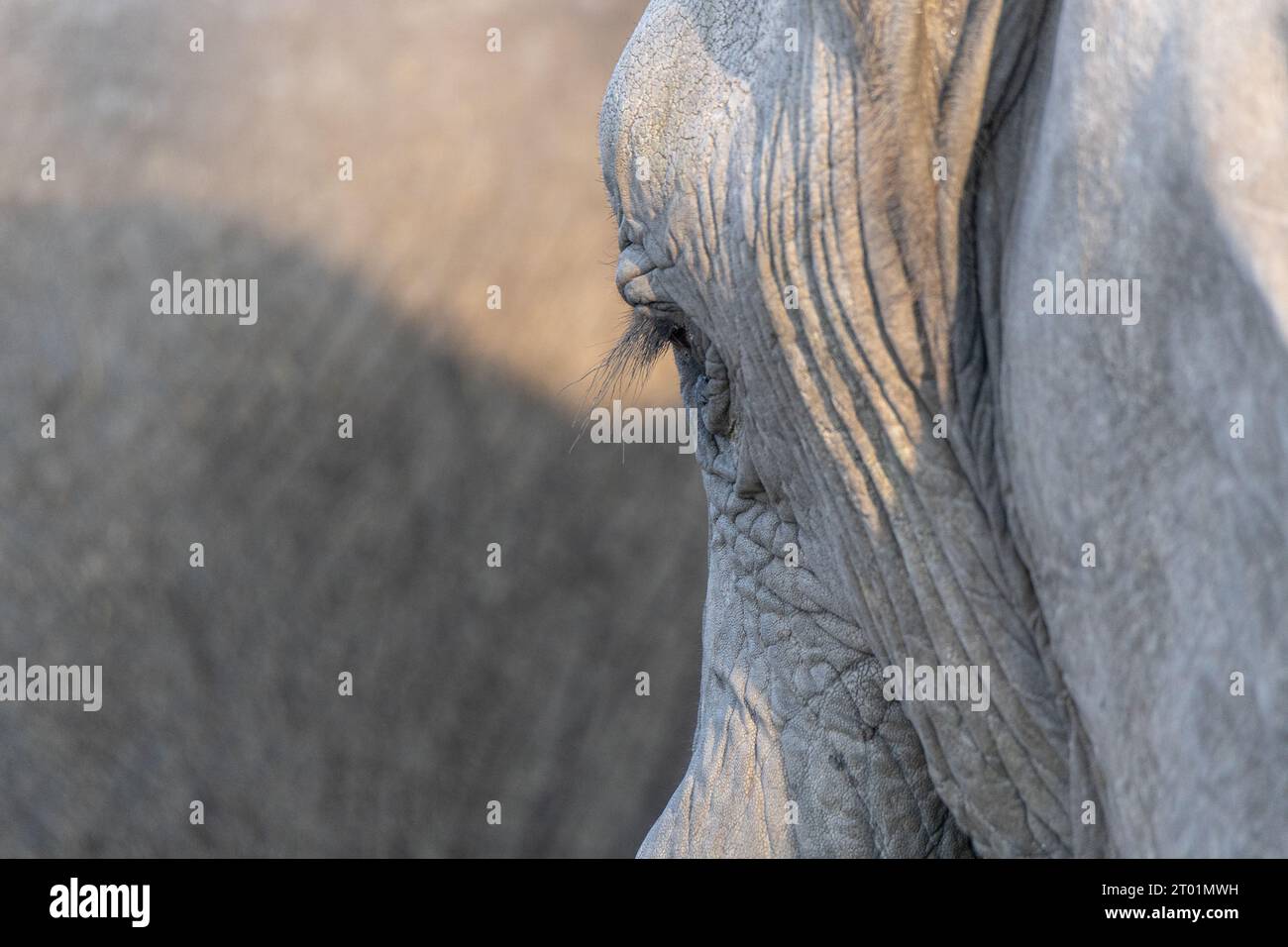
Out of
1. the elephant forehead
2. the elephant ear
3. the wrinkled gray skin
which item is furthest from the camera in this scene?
the elephant forehead

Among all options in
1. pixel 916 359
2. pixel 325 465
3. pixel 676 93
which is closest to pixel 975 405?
pixel 916 359

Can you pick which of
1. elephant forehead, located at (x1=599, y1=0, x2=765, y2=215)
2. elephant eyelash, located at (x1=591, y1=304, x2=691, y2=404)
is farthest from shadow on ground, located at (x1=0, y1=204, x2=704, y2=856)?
elephant forehead, located at (x1=599, y1=0, x2=765, y2=215)

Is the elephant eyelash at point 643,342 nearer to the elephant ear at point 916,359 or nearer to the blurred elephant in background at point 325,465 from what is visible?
the elephant ear at point 916,359

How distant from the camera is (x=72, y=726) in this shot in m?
3.11

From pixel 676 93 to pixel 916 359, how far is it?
8.8 inches

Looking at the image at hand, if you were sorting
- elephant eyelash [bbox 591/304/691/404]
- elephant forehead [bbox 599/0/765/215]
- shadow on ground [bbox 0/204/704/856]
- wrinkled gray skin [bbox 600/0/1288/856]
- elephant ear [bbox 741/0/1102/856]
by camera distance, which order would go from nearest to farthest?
1. wrinkled gray skin [bbox 600/0/1288/856]
2. elephant ear [bbox 741/0/1102/856]
3. elephant forehead [bbox 599/0/765/215]
4. elephant eyelash [bbox 591/304/691/404]
5. shadow on ground [bbox 0/204/704/856]

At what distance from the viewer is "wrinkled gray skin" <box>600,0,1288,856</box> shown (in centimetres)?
60

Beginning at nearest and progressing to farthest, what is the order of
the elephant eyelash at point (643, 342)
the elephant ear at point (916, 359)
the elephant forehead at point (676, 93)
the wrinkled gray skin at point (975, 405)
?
the wrinkled gray skin at point (975, 405)
the elephant ear at point (916, 359)
the elephant forehead at point (676, 93)
the elephant eyelash at point (643, 342)

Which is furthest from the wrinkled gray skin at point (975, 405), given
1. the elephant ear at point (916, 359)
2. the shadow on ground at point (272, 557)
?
the shadow on ground at point (272, 557)

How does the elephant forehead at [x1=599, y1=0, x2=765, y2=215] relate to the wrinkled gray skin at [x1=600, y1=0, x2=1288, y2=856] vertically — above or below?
above

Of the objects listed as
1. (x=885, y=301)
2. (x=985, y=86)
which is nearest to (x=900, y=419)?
(x=885, y=301)

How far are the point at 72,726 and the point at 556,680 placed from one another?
0.99 metres

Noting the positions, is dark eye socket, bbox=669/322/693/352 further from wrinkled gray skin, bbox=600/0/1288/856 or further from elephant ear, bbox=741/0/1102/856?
elephant ear, bbox=741/0/1102/856

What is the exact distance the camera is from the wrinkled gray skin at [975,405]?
23.7 inches
